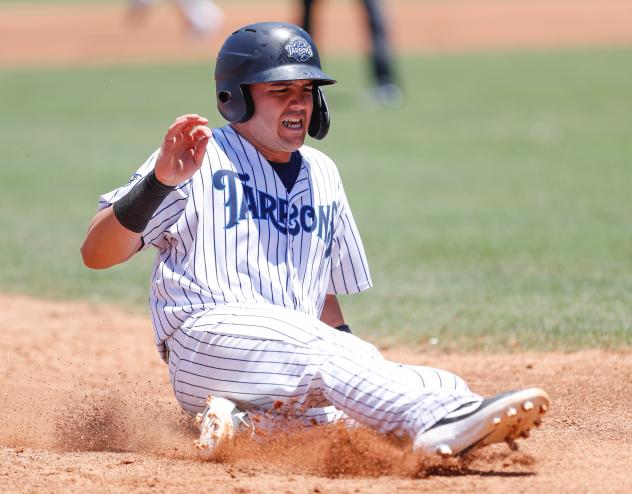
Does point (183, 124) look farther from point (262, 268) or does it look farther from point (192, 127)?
point (262, 268)

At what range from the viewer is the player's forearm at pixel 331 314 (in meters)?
4.53

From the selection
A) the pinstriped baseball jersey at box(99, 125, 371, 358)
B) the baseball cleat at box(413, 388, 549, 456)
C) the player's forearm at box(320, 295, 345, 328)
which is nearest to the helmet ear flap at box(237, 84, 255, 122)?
the pinstriped baseball jersey at box(99, 125, 371, 358)

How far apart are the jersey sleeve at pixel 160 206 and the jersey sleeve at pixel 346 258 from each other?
731 millimetres

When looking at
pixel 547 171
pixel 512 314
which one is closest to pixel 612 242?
pixel 512 314

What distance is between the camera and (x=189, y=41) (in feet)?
97.2

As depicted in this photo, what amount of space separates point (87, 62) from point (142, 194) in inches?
926

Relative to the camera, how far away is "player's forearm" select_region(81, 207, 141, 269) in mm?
3896

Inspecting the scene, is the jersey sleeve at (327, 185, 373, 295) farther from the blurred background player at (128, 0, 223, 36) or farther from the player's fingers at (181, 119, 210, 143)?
the blurred background player at (128, 0, 223, 36)

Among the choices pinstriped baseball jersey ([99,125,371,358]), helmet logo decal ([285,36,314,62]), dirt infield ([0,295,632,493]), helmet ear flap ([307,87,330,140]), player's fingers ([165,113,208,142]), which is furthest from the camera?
helmet ear flap ([307,87,330,140])

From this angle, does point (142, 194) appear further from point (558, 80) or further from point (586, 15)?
point (586, 15)

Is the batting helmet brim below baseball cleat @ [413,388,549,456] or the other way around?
the other way around

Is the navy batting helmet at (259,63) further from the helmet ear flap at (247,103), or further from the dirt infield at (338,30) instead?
the dirt infield at (338,30)

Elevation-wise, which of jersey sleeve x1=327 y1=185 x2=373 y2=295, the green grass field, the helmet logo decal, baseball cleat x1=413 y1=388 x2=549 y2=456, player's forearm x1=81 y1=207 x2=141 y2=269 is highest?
the helmet logo decal

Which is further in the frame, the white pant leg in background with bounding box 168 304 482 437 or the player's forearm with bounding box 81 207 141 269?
the player's forearm with bounding box 81 207 141 269
